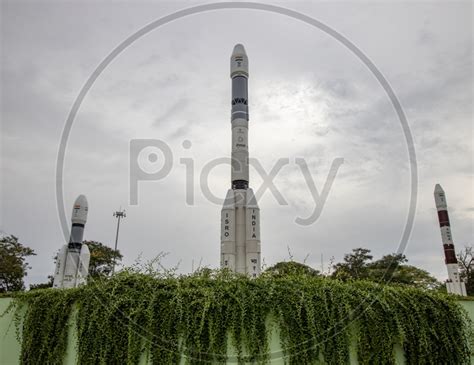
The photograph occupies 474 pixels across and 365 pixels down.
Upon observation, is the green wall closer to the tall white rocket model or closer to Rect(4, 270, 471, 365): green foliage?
Rect(4, 270, 471, 365): green foliage

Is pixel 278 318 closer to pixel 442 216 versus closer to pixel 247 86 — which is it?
pixel 247 86

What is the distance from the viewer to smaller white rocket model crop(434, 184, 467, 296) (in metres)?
18.7

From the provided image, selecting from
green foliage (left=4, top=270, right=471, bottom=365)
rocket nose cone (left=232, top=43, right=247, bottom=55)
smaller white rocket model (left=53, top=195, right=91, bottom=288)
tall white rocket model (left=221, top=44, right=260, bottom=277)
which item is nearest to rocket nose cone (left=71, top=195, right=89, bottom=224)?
smaller white rocket model (left=53, top=195, right=91, bottom=288)

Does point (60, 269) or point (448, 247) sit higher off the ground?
point (448, 247)

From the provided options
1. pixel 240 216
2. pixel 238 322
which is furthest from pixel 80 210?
pixel 238 322

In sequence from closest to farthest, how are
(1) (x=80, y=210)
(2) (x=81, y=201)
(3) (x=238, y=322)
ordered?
(3) (x=238, y=322), (1) (x=80, y=210), (2) (x=81, y=201)

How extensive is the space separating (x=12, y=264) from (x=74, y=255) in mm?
9473

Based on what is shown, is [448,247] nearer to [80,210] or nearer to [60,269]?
[80,210]

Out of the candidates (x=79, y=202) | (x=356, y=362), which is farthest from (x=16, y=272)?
(x=356, y=362)

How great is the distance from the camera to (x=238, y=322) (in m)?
4.58

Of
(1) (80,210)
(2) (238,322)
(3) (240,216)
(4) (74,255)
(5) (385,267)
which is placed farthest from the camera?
(5) (385,267)

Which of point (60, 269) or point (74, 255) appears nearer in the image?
point (60, 269)

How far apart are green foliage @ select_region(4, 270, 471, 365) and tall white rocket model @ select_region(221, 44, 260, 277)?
7.21 metres

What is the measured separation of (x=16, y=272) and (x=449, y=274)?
23.0 meters
